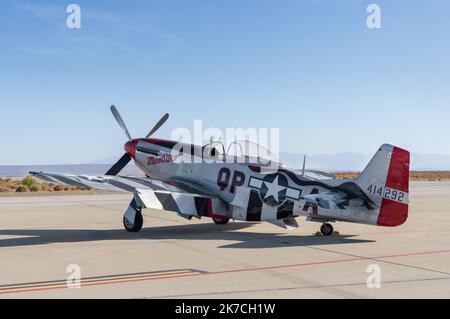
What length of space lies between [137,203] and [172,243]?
189 cm

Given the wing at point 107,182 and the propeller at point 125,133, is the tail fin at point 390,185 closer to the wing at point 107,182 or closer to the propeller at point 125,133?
the wing at point 107,182

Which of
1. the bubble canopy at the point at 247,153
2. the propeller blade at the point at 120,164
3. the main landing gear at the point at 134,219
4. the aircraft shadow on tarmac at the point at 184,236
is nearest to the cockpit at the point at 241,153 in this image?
the bubble canopy at the point at 247,153

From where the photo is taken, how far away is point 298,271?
8070mm

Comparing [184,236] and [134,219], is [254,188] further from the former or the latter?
[134,219]

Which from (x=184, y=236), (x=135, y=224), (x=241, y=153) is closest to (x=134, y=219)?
(x=135, y=224)

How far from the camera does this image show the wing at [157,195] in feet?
41.5

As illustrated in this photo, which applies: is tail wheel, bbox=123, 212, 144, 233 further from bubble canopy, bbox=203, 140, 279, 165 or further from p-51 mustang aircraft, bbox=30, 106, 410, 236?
bubble canopy, bbox=203, 140, 279, 165

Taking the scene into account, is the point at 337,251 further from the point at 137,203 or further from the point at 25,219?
the point at 25,219

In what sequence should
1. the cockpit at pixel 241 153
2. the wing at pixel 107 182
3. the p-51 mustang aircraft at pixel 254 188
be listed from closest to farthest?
the p-51 mustang aircraft at pixel 254 188 → the wing at pixel 107 182 → the cockpit at pixel 241 153

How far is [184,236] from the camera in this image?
12.8 meters

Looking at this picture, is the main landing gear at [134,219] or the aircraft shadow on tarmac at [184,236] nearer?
the aircraft shadow on tarmac at [184,236]

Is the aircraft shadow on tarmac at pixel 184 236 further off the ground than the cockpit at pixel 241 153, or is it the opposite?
the cockpit at pixel 241 153
